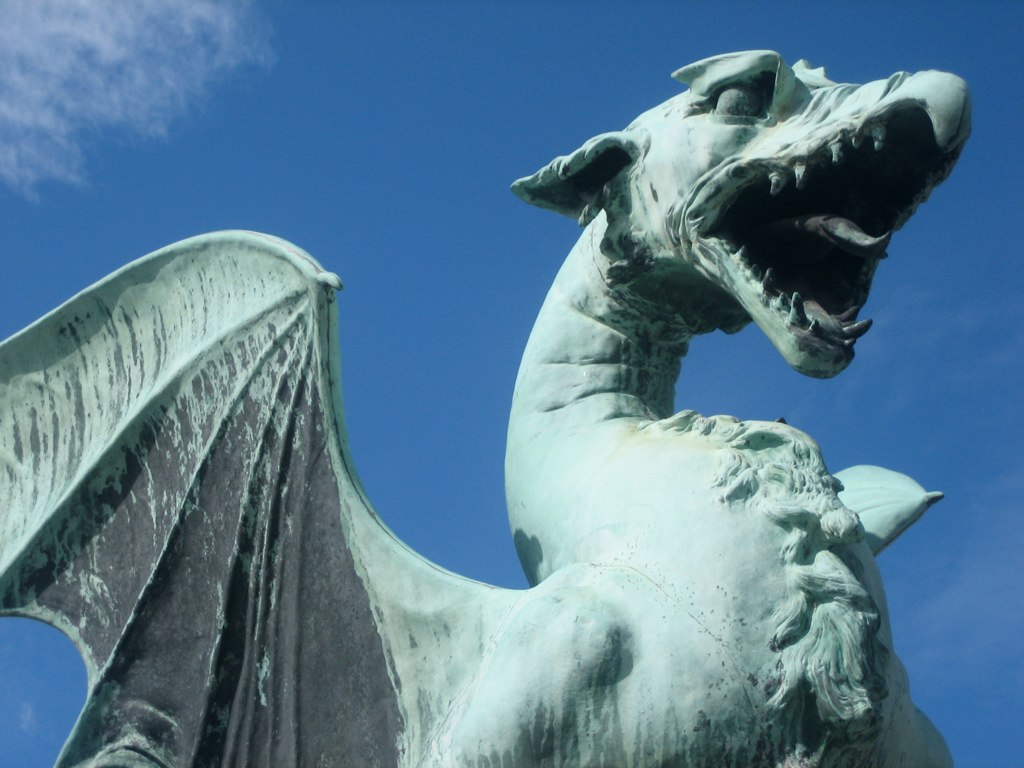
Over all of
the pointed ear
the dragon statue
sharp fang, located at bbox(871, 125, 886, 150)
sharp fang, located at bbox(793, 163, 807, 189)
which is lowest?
the dragon statue

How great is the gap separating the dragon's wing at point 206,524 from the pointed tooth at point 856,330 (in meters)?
1.16

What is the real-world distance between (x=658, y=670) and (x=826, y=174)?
56.6 inches

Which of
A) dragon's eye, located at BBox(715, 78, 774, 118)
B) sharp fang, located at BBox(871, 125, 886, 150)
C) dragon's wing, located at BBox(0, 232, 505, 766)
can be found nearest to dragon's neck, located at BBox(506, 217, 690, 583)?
dragon's wing, located at BBox(0, 232, 505, 766)

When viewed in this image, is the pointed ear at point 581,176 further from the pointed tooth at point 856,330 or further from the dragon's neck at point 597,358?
the pointed tooth at point 856,330

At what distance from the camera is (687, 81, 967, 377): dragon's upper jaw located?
3.89m

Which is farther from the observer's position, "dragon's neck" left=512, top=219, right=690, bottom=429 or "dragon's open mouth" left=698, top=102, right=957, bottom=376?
"dragon's neck" left=512, top=219, right=690, bottom=429

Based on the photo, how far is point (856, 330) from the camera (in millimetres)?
3889

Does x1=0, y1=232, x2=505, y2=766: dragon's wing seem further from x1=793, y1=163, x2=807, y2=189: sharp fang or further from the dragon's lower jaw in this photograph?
x1=793, y1=163, x2=807, y2=189: sharp fang

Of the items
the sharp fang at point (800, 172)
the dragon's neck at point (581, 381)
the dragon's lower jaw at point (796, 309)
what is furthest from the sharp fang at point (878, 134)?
the dragon's neck at point (581, 381)

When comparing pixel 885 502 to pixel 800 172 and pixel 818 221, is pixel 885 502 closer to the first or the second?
pixel 818 221

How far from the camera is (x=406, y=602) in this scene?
4043 millimetres

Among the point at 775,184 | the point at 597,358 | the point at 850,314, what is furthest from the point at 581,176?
the point at 850,314

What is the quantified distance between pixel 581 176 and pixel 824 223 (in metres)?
0.79

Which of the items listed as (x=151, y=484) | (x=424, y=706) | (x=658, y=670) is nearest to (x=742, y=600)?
(x=658, y=670)
